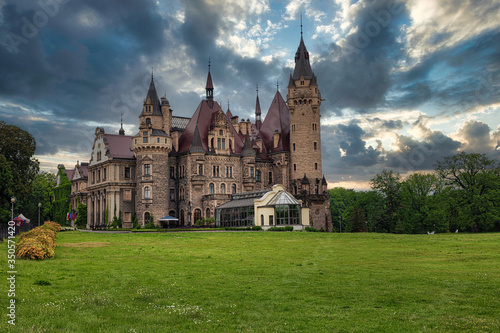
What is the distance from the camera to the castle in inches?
2714

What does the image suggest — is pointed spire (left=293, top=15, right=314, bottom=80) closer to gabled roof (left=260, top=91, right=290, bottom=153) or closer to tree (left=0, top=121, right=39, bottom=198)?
gabled roof (left=260, top=91, right=290, bottom=153)

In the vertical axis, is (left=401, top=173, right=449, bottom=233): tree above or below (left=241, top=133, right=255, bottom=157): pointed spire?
below

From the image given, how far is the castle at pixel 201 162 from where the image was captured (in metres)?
68.9

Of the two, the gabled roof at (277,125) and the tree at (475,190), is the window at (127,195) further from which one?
the tree at (475,190)

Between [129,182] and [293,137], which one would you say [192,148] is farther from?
[293,137]

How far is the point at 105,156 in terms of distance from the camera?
7356 cm

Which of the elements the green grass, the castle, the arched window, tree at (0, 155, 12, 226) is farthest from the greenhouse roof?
the green grass

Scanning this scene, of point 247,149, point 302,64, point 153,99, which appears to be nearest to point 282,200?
point 247,149

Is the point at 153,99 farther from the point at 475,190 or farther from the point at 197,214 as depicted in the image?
the point at 475,190

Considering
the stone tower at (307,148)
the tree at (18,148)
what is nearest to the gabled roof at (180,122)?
the stone tower at (307,148)

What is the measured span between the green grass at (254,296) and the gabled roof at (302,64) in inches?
2387

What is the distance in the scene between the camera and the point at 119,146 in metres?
74.6

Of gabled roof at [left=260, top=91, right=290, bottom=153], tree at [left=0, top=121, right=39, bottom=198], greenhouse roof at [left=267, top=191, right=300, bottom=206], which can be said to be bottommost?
greenhouse roof at [left=267, top=191, right=300, bottom=206]

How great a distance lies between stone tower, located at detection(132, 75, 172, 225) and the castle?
149 mm
